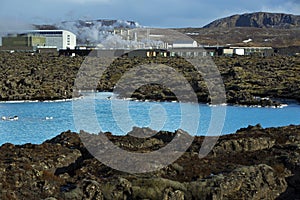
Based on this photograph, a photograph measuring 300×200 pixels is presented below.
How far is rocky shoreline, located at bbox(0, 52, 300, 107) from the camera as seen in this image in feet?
102

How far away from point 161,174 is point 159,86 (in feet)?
92.9

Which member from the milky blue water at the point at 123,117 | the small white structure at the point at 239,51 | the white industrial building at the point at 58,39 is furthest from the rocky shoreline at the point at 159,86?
the white industrial building at the point at 58,39

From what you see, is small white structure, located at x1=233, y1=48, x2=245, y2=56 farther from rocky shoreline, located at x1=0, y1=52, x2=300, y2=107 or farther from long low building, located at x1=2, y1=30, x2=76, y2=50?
long low building, located at x1=2, y1=30, x2=76, y2=50

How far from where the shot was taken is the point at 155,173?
8.72 meters

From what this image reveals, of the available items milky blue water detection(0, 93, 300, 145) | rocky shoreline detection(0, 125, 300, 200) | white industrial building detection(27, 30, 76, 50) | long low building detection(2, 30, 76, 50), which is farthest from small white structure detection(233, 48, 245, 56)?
rocky shoreline detection(0, 125, 300, 200)

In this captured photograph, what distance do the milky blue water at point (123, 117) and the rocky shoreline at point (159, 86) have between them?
7.47 feet

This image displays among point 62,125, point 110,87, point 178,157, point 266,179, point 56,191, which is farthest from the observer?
point 110,87

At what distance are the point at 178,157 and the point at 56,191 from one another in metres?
2.80

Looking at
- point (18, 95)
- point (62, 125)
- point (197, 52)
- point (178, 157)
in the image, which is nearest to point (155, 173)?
point (178, 157)

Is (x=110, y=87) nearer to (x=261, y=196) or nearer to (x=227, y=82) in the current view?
(x=227, y=82)

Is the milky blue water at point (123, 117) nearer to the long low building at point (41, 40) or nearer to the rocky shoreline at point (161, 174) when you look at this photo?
the rocky shoreline at point (161, 174)

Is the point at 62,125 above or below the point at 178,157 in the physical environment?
below

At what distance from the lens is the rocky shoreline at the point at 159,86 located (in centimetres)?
3114

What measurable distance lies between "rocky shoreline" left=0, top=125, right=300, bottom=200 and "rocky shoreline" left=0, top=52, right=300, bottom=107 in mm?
18350
